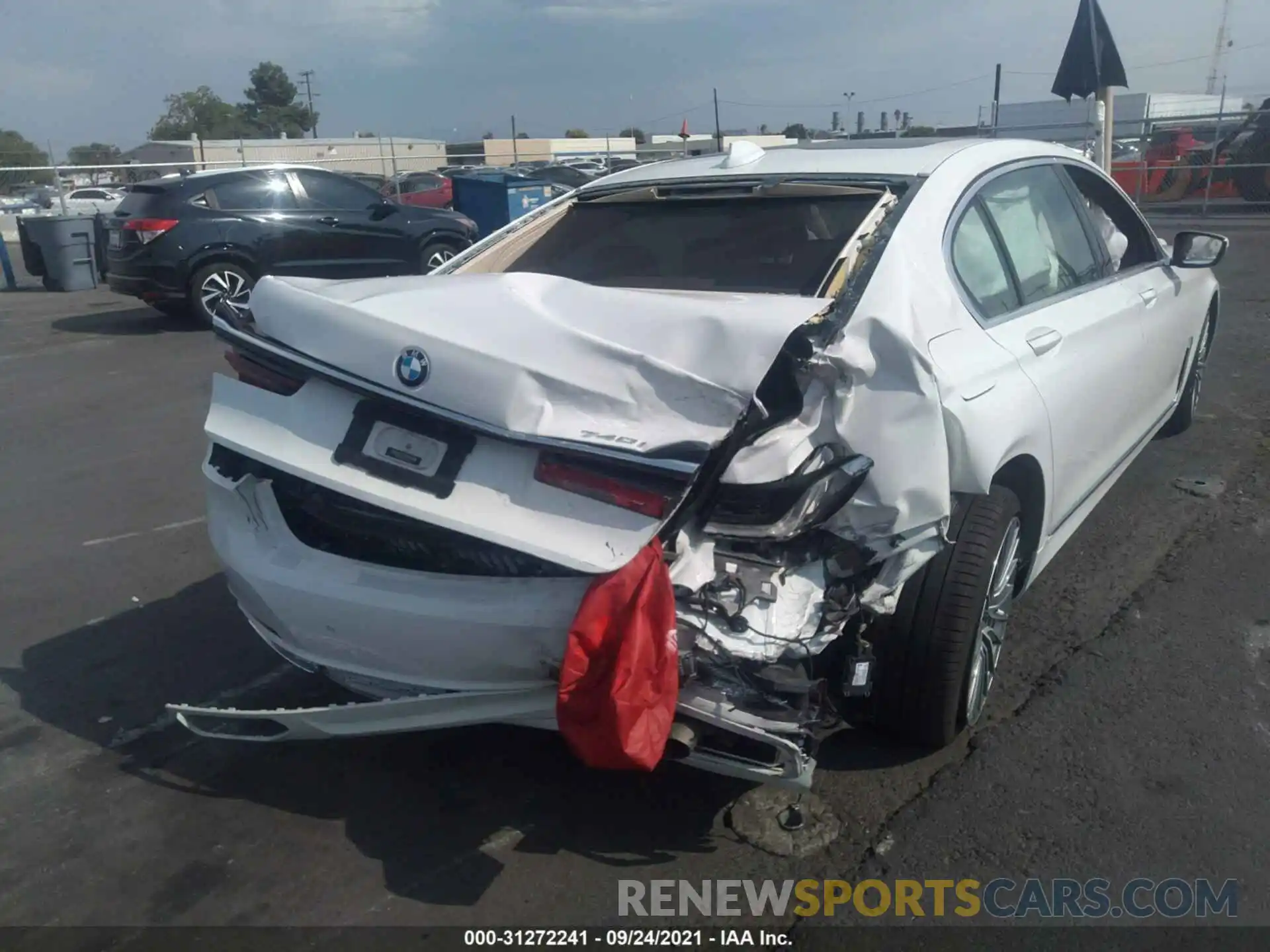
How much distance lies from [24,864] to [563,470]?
1.90 meters

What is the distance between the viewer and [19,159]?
124 feet

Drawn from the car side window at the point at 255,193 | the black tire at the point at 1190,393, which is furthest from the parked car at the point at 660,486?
the car side window at the point at 255,193

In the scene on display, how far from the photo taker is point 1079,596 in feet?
14.3

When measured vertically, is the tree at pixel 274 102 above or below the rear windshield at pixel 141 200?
above

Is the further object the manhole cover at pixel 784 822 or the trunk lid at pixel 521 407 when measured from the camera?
the manhole cover at pixel 784 822

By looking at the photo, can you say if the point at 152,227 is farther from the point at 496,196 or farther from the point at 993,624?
the point at 993,624

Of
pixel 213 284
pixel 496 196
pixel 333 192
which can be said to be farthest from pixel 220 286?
pixel 496 196

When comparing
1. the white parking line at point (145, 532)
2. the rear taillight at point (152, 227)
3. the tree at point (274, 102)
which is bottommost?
the white parking line at point (145, 532)

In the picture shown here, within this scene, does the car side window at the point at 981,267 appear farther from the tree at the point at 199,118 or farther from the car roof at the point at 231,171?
the tree at the point at 199,118

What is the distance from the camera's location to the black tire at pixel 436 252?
515 inches

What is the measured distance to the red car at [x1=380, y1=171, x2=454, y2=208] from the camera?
24156 mm

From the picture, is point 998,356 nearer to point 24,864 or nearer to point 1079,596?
point 1079,596

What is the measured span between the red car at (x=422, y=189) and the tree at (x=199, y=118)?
66530mm

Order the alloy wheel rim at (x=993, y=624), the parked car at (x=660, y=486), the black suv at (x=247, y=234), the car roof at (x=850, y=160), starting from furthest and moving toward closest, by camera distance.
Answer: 1. the black suv at (x=247, y=234)
2. the car roof at (x=850, y=160)
3. the alloy wheel rim at (x=993, y=624)
4. the parked car at (x=660, y=486)
